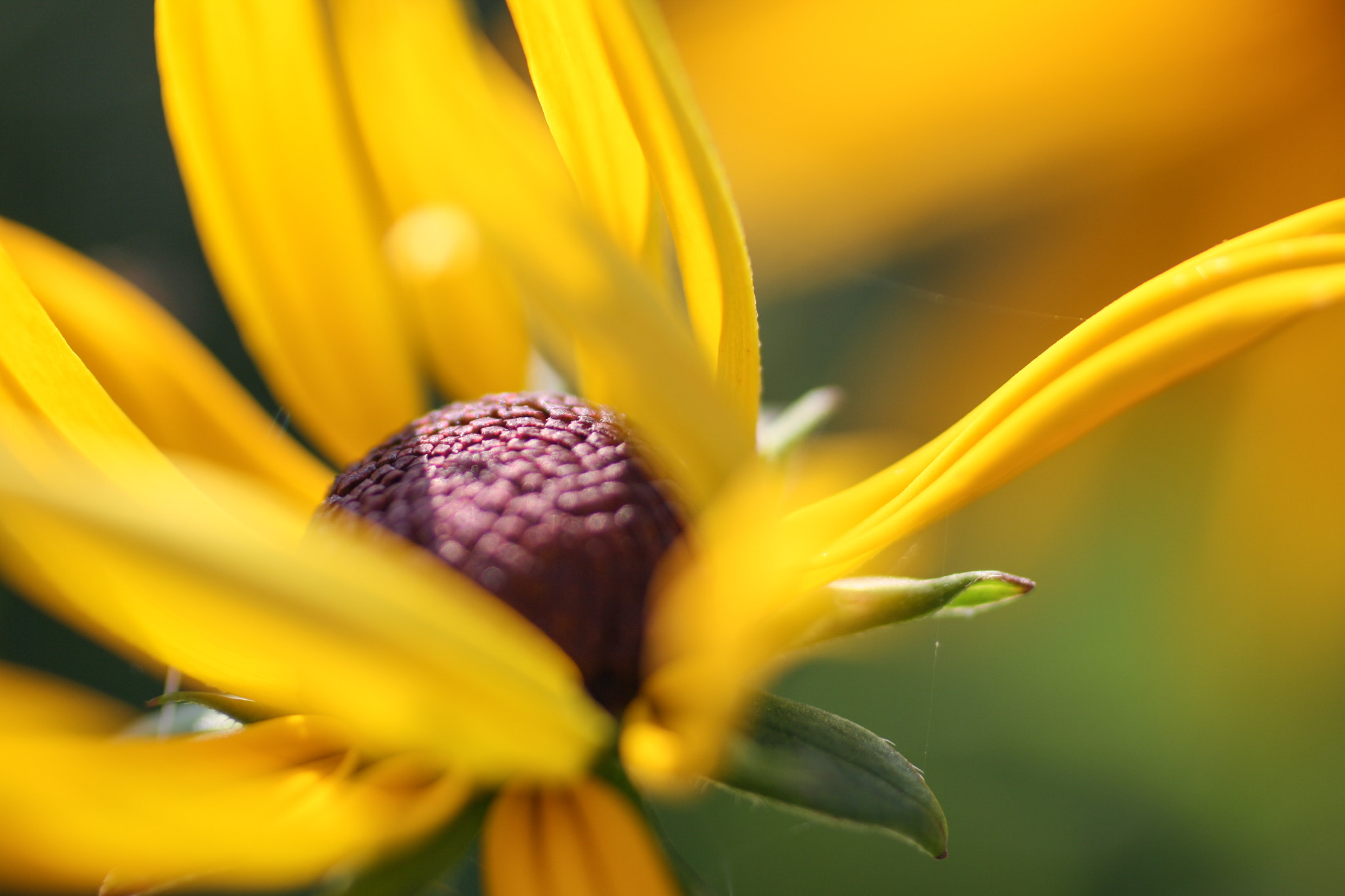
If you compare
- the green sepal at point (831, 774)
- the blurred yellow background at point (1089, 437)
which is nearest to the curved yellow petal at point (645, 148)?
the green sepal at point (831, 774)

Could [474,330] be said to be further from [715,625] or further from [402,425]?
[715,625]

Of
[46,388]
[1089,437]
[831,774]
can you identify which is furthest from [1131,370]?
[1089,437]

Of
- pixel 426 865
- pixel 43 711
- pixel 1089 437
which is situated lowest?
pixel 1089 437

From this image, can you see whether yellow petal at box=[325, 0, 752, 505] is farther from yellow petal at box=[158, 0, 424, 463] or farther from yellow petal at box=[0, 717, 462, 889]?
yellow petal at box=[158, 0, 424, 463]

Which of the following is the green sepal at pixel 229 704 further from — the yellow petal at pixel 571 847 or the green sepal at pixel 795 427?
the green sepal at pixel 795 427

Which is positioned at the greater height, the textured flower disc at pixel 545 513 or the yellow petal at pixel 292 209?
the yellow petal at pixel 292 209

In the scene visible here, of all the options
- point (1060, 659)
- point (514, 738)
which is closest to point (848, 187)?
point (1060, 659)
